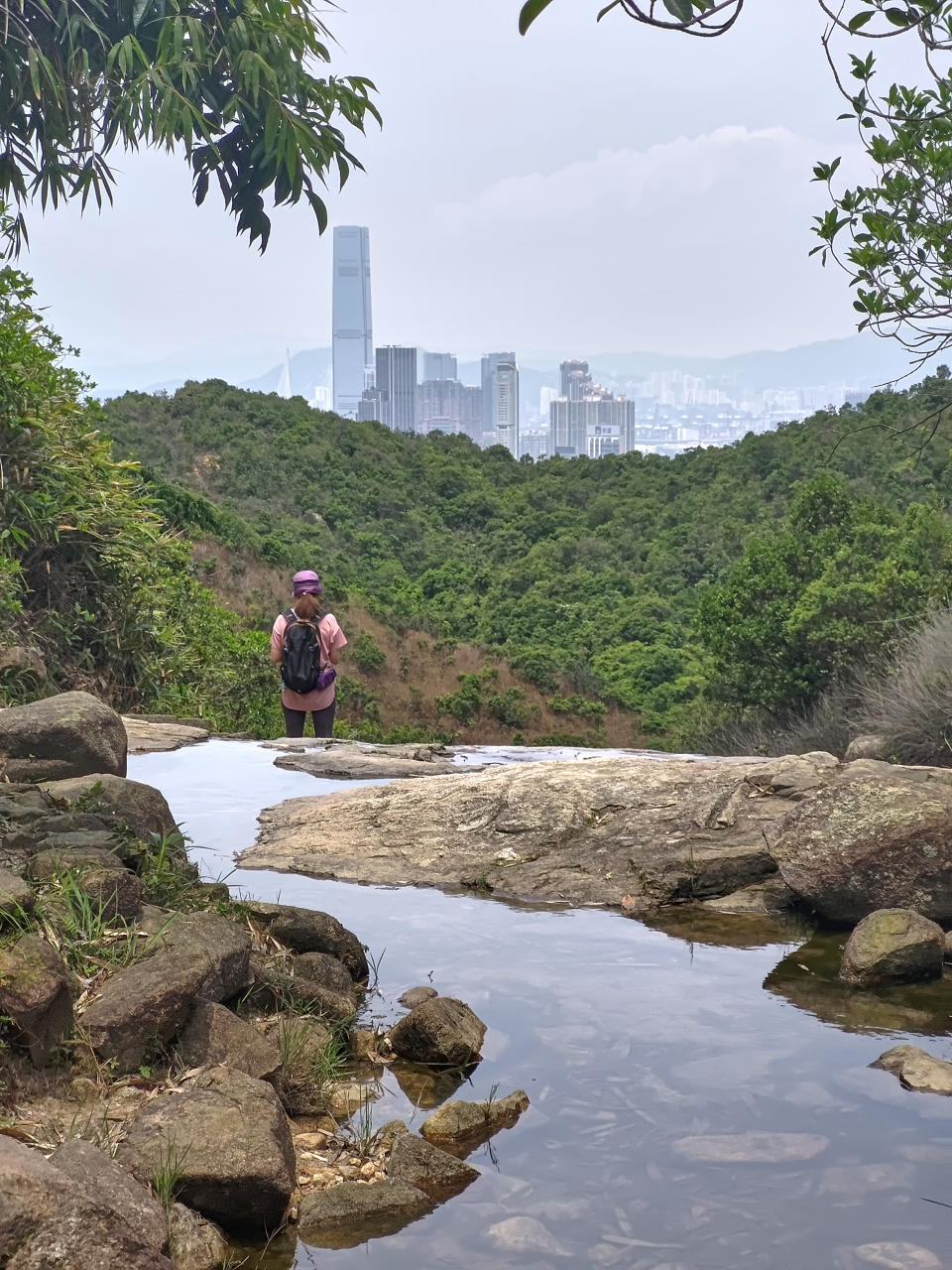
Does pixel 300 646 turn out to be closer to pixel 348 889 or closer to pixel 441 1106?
pixel 348 889

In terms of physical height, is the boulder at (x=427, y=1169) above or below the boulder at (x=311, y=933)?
below

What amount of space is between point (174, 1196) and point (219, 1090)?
14.0 inches

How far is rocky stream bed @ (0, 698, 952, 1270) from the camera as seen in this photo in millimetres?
3170

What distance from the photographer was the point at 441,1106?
3.84m

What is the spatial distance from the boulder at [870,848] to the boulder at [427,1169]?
2.45m

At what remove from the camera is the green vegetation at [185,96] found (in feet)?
39.1

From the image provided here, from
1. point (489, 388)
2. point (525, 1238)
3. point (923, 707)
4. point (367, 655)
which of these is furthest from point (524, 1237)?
point (489, 388)

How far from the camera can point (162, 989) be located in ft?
12.2

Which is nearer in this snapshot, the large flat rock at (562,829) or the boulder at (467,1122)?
the boulder at (467,1122)

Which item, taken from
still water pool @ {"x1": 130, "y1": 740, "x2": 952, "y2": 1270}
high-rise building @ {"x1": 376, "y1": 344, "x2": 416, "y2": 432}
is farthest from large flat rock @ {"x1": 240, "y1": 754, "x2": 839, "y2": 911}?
high-rise building @ {"x1": 376, "y1": 344, "x2": 416, "y2": 432}

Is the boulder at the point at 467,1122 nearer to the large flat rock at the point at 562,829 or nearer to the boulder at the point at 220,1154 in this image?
the boulder at the point at 220,1154

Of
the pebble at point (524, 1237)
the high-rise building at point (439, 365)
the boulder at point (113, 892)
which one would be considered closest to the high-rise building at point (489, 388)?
the high-rise building at point (439, 365)

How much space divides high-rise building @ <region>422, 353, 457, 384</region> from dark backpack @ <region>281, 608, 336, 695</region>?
92172 millimetres

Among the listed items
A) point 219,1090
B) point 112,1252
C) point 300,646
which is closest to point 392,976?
point 219,1090
